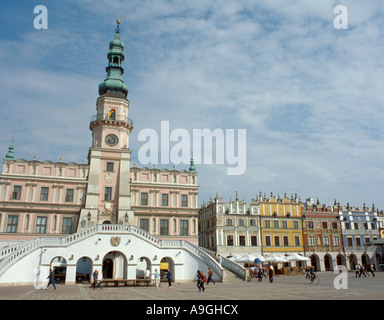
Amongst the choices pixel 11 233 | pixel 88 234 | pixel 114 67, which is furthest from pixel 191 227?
pixel 114 67

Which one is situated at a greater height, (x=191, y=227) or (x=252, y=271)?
(x=191, y=227)

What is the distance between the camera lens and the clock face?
147ft

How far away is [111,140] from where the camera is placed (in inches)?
1767

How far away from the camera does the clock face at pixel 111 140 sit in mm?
44688

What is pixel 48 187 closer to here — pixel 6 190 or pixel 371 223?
pixel 6 190

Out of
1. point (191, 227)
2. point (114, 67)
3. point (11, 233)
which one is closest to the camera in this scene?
point (11, 233)

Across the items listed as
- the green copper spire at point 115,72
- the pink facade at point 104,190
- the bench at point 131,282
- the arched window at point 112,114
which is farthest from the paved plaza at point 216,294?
the green copper spire at point 115,72

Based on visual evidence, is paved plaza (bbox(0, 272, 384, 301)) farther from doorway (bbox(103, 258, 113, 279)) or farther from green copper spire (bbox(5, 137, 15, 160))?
green copper spire (bbox(5, 137, 15, 160))

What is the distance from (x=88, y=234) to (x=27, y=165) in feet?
46.3

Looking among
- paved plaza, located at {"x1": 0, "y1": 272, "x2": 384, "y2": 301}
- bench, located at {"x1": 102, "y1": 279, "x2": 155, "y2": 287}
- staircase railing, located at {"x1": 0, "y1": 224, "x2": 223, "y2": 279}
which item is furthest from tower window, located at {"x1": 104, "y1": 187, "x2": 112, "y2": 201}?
paved plaza, located at {"x1": 0, "y1": 272, "x2": 384, "y2": 301}

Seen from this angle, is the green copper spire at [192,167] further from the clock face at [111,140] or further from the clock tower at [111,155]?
the clock face at [111,140]

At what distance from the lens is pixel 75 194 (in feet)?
138

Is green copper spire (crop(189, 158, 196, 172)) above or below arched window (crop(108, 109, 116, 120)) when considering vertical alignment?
below
